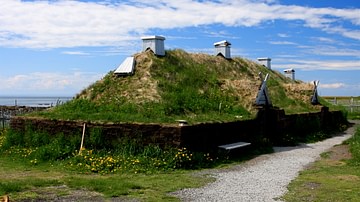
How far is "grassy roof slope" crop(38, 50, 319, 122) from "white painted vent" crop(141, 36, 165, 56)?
1.04ft

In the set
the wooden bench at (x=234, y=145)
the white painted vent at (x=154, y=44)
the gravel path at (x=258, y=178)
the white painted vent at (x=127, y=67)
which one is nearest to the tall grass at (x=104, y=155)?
the wooden bench at (x=234, y=145)

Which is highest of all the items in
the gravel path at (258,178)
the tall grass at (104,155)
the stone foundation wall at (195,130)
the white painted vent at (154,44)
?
the white painted vent at (154,44)

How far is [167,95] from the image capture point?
1683 centimetres

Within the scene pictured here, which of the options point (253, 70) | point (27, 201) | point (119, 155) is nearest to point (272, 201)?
point (27, 201)

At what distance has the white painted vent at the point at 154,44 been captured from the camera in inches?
759

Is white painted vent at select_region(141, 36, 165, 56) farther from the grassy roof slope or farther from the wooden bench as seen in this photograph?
the wooden bench

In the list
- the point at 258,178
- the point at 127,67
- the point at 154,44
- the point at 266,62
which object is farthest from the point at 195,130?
the point at 266,62

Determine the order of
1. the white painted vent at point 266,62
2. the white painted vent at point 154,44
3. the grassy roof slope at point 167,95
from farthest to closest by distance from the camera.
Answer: the white painted vent at point 266,62 < the white painted vent at point 154,44 < the grassy roof slope at point 167,95

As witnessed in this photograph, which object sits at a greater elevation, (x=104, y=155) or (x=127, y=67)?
(x=127, y=67)

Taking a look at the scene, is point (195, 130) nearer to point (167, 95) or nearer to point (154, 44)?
point (167, 95)

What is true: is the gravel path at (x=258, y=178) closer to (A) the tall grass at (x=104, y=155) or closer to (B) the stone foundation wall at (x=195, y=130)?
(A) the tall grass at (x=104, y=155)

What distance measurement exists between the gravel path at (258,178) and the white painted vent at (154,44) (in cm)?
654

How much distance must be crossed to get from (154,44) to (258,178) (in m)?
9.74

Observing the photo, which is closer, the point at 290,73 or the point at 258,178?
the point at 258,178
